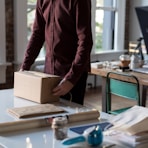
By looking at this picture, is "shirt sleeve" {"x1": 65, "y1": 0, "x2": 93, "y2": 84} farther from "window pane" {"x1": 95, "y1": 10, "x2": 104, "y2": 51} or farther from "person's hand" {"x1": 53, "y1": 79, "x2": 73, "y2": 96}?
"window pane" {"x1": 95, "y1": 10, "x2": 104, "y2": 51}

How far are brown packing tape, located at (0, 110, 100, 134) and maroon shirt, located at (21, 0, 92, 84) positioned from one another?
0.91ft

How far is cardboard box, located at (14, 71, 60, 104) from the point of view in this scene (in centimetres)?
182

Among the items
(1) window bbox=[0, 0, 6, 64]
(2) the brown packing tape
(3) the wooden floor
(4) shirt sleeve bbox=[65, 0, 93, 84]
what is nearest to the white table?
(2) the brown packing tape

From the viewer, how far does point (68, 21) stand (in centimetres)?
197

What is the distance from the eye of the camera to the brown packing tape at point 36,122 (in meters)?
1.44

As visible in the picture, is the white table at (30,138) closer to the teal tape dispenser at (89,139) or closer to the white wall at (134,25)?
the teal tape dispenser at (89,139)

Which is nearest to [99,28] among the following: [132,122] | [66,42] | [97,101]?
[97,101]

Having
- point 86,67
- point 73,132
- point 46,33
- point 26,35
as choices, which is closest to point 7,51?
point 26,35

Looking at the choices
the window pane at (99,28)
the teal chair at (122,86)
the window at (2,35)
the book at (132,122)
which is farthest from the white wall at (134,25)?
the book at (132,122)

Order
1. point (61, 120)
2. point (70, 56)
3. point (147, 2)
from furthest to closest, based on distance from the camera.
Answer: point (147, 2) < point (70, 56) < point (61, 120)

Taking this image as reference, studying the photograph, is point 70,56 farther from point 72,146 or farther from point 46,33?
point 72,146

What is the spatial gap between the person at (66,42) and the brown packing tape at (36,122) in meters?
0.26

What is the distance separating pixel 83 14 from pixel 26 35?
2.79m

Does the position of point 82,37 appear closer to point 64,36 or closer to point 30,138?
point 64,36
